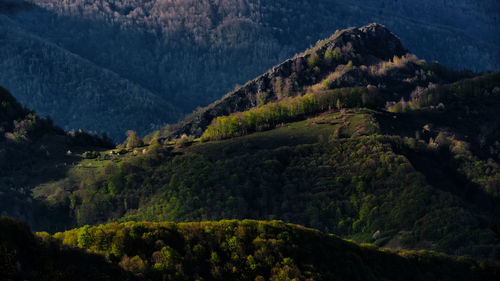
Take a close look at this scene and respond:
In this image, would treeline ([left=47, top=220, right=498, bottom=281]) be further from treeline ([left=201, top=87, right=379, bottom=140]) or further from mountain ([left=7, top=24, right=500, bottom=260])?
treeline ([left=201, top=87, right=379, bottom=140])

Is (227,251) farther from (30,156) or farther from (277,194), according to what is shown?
(30,156)

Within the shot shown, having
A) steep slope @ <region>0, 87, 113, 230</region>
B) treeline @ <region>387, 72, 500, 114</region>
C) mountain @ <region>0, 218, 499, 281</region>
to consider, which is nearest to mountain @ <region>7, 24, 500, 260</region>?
steep slope @ <region>0, 87, 113, 230</region>

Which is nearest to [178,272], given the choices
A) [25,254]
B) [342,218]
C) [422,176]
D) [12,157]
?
[25,254]

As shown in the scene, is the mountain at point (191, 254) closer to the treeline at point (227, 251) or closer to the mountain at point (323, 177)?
the treeline at point (227, 251)

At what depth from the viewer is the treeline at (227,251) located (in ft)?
148

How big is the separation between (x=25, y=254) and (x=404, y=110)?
149 metres

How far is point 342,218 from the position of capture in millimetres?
114062

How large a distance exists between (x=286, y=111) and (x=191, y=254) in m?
131

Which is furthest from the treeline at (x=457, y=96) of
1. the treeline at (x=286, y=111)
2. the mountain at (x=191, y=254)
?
the mountain at (x=191, y=254)

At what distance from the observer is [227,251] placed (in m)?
49.3

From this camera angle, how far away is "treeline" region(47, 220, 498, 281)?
45.2m

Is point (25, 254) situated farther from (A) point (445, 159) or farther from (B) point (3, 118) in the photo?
(B) point (3, 118)

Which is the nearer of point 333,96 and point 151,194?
point 151,194

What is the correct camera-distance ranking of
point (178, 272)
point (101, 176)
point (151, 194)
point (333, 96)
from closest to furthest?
1. point (178, 272)
2. point (151, 194)
3. point (101, 176)
4. point (333, 96)
